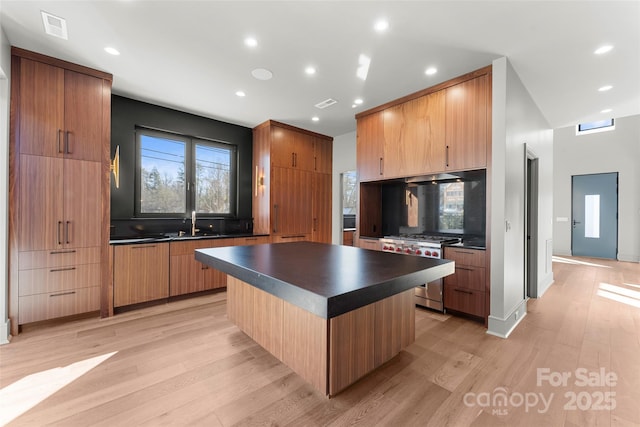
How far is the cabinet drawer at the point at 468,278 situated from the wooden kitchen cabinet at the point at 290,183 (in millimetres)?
2742

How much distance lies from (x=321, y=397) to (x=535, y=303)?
3.43 m

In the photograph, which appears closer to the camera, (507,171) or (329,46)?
(329,46)

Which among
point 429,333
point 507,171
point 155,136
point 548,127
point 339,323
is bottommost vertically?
point 429,333

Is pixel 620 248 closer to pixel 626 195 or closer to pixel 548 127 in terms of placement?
pixel 626 195

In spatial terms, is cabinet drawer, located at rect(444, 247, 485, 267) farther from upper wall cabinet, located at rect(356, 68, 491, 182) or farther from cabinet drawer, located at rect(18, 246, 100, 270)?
cabinet drawer, located at rect(18, 246, 100, 270)

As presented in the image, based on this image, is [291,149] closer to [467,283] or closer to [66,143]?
[66,143]

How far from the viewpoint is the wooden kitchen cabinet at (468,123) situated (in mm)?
2783

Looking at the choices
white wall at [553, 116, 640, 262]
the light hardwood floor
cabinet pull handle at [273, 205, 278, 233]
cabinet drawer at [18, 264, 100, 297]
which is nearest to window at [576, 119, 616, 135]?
white wall at [553, 116, 640, 262]

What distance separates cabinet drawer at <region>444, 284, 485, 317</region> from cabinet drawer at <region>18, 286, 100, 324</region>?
Answer: 4009 mm

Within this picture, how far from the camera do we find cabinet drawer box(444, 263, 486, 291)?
2.82 metres

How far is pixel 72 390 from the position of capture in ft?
5.71

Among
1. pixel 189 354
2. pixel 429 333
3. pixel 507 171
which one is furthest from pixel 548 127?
pixel 189 354

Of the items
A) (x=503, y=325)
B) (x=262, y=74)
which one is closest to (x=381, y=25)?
(x=262, y=74)

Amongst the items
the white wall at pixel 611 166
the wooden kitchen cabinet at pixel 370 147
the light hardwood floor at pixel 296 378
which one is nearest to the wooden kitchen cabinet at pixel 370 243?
the wooden kitchen cabinet at pixel 370 147
